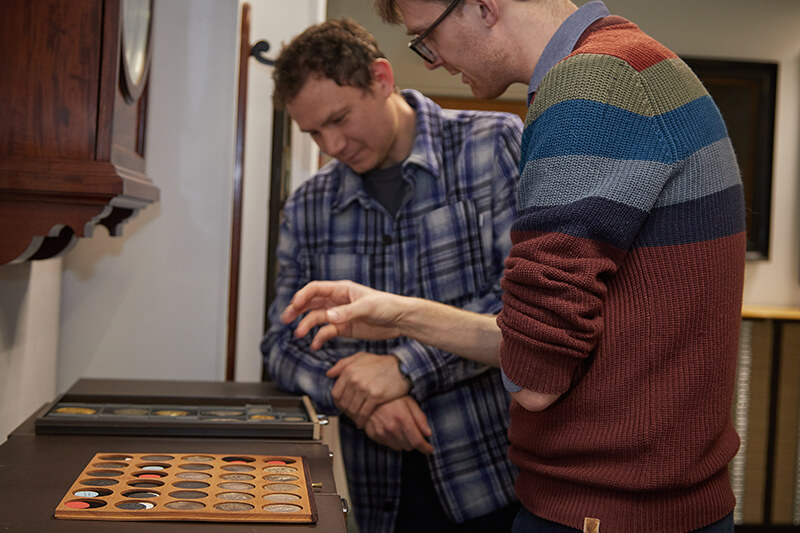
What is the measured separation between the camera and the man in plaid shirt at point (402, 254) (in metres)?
1.54

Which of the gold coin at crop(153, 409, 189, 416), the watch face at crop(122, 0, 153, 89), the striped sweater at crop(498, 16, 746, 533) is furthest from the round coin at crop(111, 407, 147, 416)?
the striped sweater at crop(498, 16, 746, 533)

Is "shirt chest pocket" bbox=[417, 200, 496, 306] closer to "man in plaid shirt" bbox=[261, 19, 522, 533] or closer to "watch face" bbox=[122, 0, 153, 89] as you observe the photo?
"man in plaid shirt" bbox=[261, 19, 522, 533]

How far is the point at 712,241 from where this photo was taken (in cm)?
86

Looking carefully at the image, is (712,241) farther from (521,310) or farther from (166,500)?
(166,500)

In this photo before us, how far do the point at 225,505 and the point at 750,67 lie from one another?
3678mm

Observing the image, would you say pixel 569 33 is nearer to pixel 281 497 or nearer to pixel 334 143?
pixel 281 497

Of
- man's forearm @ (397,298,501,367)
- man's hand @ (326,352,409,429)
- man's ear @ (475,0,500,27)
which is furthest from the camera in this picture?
man's hand @ (326,352,409,429)

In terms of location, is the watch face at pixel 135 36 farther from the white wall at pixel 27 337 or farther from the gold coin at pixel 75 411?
the gold coin at pixel 75 411

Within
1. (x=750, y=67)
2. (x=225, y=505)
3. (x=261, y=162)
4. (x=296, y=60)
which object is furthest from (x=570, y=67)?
(x=750, y=67)

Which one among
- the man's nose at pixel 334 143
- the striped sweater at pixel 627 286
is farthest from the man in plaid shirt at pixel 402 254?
the striped sweater at pixel 627 286

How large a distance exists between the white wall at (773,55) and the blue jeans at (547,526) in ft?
8.44

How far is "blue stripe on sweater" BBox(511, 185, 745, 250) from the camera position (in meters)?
0.80

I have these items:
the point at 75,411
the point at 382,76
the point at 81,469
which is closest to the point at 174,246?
the point at 382,76

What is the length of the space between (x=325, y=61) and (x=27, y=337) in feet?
2.77
